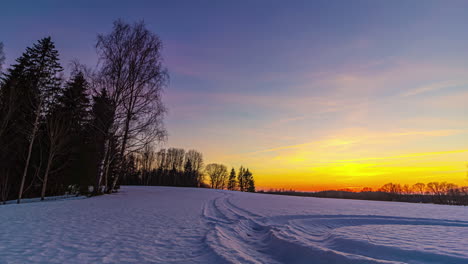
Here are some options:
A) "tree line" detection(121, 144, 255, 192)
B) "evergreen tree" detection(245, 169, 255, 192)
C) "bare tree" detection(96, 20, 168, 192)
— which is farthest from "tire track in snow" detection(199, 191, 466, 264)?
"evergreen tree" detection(245, 169, 255, 192)

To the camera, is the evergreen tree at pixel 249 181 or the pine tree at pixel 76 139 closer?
the pine tree at pixel 76 139

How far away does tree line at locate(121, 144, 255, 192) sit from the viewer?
206 feet

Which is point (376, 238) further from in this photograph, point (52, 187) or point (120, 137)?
point (52, 187)

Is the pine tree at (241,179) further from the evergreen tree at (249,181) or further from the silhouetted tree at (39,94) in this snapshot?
the silhouetted tree at (39,94)

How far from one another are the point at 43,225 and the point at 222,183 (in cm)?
7258

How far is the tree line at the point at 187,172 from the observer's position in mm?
62778

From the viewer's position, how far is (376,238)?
15.2ft

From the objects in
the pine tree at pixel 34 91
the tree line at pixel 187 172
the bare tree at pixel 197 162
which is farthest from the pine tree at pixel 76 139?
the bare tree at pixel 197 162

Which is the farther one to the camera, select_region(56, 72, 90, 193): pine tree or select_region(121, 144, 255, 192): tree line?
select_region(121, 144, 255, 192): tree line

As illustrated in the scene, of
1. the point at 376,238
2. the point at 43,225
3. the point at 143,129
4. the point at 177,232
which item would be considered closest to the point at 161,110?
the point at 143,129

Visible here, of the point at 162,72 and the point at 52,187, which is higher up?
the point at 162,72

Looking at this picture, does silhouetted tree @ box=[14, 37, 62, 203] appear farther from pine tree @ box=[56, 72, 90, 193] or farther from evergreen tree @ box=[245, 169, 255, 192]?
evergreen tree @ box=[245, 169, 255, 192]

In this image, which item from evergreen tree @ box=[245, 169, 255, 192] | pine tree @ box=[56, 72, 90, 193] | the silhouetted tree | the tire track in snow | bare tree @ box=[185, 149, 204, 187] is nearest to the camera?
the tire track in snow

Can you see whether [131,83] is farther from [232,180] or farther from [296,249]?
[232,180]
